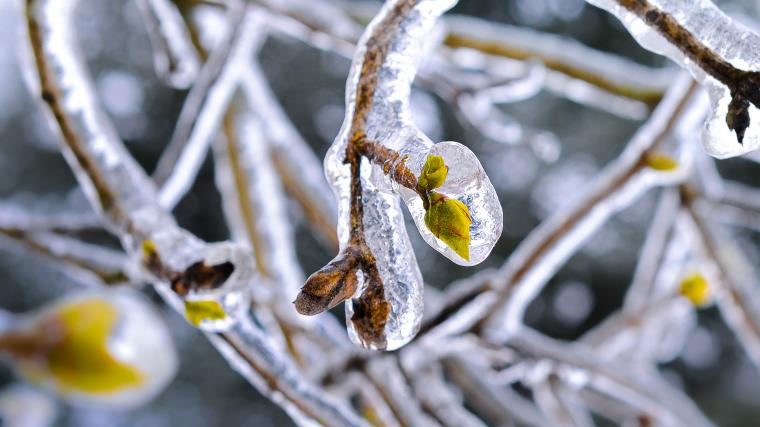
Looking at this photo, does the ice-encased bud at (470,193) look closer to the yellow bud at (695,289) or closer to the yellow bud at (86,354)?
the yellow bud at (86,354)

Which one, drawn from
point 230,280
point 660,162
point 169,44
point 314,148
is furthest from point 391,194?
point 314,148

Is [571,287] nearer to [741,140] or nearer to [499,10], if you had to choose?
[499,10]

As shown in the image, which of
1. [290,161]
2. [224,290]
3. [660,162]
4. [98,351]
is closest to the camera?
[224,290]

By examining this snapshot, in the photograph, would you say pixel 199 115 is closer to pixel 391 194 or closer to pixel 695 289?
pixel 391 194

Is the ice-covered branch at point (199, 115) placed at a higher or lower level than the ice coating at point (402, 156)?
lower

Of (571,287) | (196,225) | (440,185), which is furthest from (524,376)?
(571,287)

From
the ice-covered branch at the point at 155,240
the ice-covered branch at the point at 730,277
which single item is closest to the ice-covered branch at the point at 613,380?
the ice-covered branch at the point at 730,277

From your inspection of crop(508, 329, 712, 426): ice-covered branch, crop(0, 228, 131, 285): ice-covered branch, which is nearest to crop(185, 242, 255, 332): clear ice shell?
crop(0, 228, 131, 285): ice-covered branch
